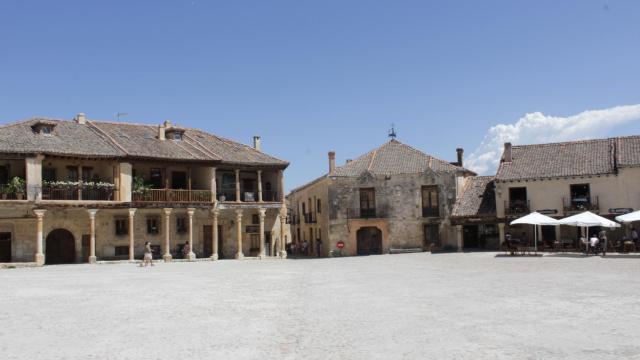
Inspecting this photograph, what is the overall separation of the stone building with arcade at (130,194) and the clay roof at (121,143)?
64 mm

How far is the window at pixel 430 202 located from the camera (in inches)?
1620

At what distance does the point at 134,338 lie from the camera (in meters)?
10.3

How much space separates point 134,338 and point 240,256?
27.6 meters

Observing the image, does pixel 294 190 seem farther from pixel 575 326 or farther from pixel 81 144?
pixel 575 326

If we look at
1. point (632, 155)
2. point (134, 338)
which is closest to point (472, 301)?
point (134, 338)

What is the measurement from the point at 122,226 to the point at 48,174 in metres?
4.98

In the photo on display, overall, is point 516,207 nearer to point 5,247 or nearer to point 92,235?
point 92,235

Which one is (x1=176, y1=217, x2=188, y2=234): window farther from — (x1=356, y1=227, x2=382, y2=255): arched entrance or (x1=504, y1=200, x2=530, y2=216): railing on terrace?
(x1=504, y1=200, x2=530, y2=216): railing on terrace

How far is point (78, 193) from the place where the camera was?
33.0 meters

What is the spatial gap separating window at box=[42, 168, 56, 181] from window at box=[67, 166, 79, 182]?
29.6 inches

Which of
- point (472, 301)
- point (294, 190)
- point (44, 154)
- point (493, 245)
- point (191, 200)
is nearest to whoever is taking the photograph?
point (472, 301)

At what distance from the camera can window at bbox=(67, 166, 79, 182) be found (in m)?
33.9

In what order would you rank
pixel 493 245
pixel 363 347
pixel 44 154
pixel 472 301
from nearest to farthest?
pixel 363 347 → pixel 472 301 → pixel 44 154 → pixel 493 245

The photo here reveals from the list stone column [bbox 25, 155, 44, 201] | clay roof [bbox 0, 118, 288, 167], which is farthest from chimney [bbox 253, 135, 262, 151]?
stone column [bbox 25, 155, 44, 201]
